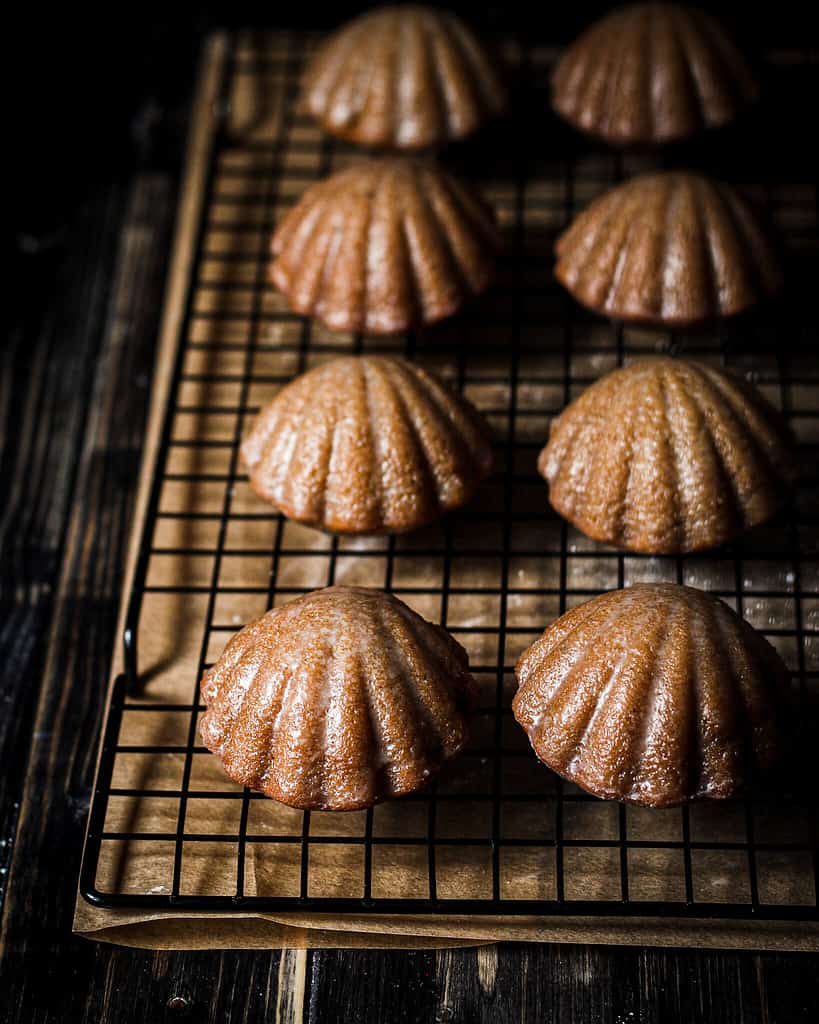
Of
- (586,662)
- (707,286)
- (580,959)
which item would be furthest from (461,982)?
(707,286)

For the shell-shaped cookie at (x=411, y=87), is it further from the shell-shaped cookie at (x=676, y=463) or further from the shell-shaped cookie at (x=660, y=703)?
the shell-shaped cookie at (x=660, y=703)

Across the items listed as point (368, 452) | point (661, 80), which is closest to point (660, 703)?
point (368, 452)

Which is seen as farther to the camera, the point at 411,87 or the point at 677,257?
the point at 411,87

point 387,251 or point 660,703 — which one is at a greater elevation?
point 387,251

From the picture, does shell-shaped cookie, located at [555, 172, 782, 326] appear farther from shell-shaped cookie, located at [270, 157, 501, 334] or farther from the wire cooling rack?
shell-shaped cookie, located at [270, 157, 501, 334]

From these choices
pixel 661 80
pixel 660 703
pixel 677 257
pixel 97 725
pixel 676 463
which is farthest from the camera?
pixel 661 80

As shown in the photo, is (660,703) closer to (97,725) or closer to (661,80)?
(97,725)

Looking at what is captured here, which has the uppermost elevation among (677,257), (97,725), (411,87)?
(411,87)
